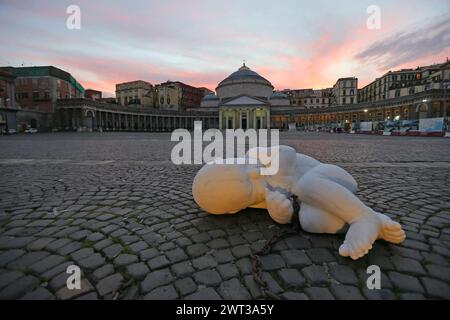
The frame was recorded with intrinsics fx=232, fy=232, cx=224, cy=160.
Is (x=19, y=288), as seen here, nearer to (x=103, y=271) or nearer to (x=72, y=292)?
(x=72, y=292)

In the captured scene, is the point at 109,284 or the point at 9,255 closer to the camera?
the point at 109,284

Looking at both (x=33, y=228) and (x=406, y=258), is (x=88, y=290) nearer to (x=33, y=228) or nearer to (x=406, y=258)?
(x=33, y=228)

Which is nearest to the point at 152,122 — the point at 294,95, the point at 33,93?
the point at 33,93

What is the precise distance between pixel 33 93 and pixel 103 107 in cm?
→ 1668

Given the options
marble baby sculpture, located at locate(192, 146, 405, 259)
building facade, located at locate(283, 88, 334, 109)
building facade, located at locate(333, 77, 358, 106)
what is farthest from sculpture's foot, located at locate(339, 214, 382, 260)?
building facade, located at locate(283, 88, 334, 109)

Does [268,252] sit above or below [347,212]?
below

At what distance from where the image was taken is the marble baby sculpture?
2037mm

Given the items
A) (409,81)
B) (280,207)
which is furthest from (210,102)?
(280,207)

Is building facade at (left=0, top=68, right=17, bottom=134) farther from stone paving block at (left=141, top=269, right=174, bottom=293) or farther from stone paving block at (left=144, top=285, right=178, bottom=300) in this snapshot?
stone paving block at (left=144, top=285, right=178, bottom=300)

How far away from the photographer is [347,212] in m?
2.10

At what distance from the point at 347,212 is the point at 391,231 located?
1.40 feet

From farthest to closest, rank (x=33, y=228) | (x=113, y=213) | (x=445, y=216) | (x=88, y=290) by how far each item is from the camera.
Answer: (x=113, y=213) < (x=445, y=216) < (x=33, y=228) < (x=88, y=290)

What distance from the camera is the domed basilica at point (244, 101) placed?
7375 cm

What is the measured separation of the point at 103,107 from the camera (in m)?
55.3
